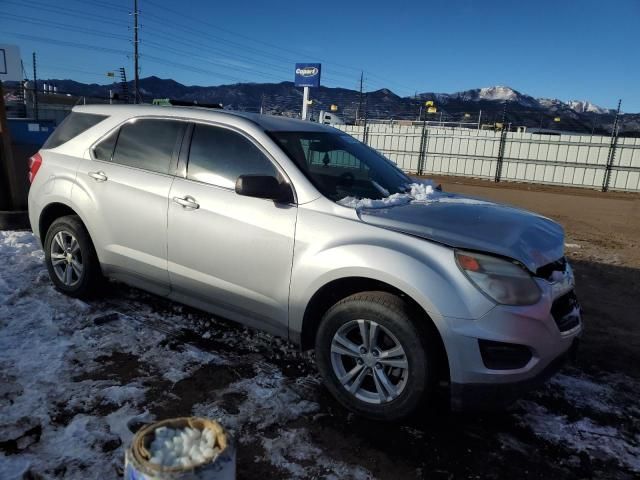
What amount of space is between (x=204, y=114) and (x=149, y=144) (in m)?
0.57

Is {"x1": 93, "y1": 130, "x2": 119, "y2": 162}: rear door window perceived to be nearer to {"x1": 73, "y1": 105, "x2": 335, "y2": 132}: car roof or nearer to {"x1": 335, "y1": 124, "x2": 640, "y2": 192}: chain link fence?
{"x1": 73, "y1": 105, "x2": 335, "y2": 132}: car roof

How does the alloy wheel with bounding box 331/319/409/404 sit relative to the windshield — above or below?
below

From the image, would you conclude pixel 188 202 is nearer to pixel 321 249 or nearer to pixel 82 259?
pixel 321 249

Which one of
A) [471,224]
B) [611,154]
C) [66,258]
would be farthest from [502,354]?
[611,154]

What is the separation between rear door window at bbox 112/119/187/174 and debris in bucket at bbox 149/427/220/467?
252cm

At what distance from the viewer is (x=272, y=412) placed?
9.61 ft

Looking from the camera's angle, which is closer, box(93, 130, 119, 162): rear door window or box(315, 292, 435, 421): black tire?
box(315, 292, 435, 421): black tire

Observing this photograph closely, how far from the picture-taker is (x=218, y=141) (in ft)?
11.9

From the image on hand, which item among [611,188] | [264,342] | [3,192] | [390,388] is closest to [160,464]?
[390,388]

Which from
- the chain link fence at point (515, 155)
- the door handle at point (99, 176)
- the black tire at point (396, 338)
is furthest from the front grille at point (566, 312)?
the chain link fence at point (515, 155)

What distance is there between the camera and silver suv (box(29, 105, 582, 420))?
261cm

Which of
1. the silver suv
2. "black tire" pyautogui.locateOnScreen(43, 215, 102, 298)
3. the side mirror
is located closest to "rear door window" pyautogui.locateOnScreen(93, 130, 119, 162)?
the silver suv

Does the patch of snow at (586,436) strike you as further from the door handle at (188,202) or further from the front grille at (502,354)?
the door handle at (188,202)

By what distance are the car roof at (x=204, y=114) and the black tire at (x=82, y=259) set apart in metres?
1.02
